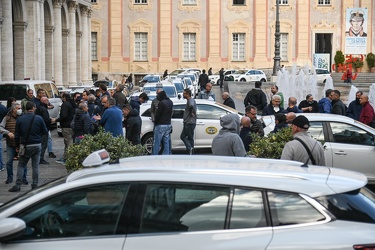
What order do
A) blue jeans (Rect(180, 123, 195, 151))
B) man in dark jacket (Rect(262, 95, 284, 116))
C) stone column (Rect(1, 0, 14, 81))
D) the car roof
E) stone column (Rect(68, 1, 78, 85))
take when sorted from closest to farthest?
the car roof < man in dark jacket (Rect(262, 95, 284, 116)) < blue jeans (Rect(180, 123, 195, 151)) < stone column (Rect(1, 0, 14, 81)) < stone column (Rect(68, 1, 78, 85))

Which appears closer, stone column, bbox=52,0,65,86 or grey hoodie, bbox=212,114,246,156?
grey hoodie, bbox=212,114,246,156

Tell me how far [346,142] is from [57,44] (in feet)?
103

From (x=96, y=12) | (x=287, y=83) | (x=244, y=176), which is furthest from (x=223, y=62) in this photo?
(x=244, y=176)

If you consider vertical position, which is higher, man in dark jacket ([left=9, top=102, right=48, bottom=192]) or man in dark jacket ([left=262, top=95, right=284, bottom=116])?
man in dark jacket ([left=262, top=95, right=284, bottom=116])

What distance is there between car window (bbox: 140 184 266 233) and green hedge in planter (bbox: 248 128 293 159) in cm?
604

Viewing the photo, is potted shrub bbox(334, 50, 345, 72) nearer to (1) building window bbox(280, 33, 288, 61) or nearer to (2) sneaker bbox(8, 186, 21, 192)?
(1) building window bbox(280, 33, 288, 61)

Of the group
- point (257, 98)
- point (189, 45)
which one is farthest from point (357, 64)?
point (257, 98)

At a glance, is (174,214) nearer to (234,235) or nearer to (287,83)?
(234,235)

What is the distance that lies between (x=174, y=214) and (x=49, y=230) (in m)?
0.96

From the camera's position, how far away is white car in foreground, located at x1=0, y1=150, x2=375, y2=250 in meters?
5.45

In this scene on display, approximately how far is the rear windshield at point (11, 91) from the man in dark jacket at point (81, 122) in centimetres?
991

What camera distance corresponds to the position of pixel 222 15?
2392 inches

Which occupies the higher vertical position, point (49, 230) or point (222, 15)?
point (222, 15)

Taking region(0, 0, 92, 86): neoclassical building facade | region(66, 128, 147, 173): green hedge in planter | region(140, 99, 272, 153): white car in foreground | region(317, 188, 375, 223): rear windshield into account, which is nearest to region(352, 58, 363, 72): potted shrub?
region(0, 0, 92, 86): neoclassical building facade
